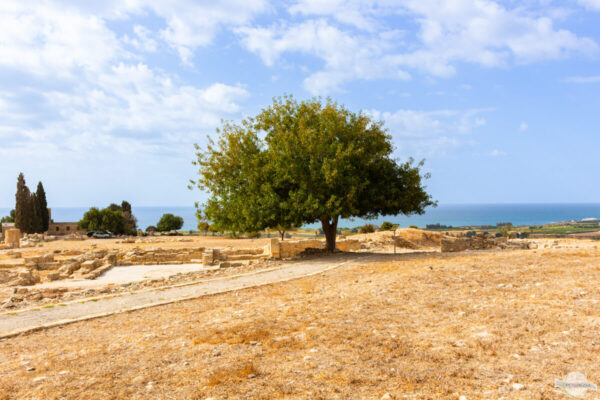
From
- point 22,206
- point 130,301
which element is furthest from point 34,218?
point 130,301

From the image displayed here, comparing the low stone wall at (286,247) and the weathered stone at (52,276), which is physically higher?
the low stone wall at (286,247)

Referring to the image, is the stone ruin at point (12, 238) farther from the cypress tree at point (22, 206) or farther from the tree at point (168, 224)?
the tree at point (168, 224)

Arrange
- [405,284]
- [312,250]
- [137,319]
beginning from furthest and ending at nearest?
[312,250] → [405,284] → [137,319]

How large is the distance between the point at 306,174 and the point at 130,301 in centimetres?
1002

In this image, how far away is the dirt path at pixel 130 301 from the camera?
9.17 meters

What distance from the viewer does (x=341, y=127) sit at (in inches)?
765

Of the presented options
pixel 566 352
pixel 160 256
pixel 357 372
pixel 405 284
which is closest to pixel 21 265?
pixel 160 256

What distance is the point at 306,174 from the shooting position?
18.9 m

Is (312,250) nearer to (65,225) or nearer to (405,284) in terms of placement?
(405,284)

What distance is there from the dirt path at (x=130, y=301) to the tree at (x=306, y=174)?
11.2ft

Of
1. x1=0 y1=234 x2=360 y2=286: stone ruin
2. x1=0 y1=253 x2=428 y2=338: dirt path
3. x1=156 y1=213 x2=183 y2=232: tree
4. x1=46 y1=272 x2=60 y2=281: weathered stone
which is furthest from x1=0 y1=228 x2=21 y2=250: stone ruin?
x1=0 y1=253 x2=428 y2=338: dirt path

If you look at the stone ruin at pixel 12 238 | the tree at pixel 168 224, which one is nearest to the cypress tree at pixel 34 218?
the tree at pixel 168 224

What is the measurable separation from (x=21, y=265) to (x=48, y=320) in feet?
70.1

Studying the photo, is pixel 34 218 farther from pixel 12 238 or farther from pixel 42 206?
pixel 12 238
